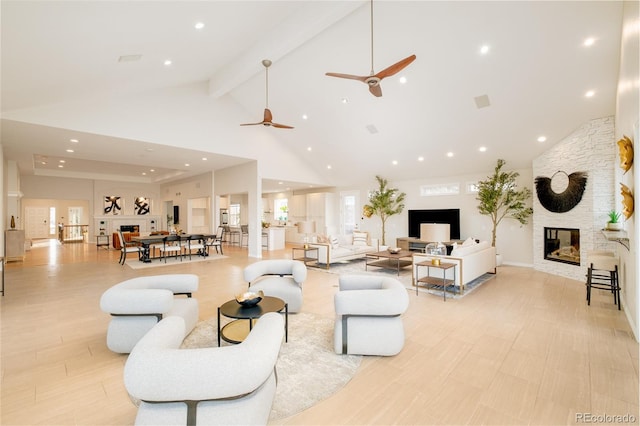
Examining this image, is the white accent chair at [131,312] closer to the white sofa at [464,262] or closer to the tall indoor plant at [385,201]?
the white sofa at [464,262]

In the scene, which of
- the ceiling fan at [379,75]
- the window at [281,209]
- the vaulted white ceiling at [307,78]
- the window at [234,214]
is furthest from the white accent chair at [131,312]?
the window at [234,214]

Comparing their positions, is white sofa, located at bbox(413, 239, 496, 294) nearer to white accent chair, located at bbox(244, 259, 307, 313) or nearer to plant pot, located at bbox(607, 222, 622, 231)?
plant pot, located at bbox(607, 222, 622, 231)

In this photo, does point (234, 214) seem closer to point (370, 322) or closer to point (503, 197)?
point (503, 197)

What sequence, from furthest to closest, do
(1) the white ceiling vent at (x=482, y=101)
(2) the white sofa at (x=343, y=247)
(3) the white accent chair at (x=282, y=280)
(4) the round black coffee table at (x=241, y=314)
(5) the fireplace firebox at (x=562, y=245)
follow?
(2) the white sofa at (x=343, y=247) < (5) the fireplace firebox at (x=562, y=245) < (1) the white ceiling vent at (x=482, y=101) < (3) the white accent chair at (x=282, y=280) < (4) the round black coffee table at (x=241, y=314)

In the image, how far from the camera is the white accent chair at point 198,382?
1.49 metres

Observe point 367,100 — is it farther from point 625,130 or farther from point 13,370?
point 13,370

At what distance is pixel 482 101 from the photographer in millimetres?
5961

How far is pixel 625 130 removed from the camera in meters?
3.99

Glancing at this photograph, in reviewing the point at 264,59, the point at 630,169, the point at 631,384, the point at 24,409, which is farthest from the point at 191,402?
the point at 264,59

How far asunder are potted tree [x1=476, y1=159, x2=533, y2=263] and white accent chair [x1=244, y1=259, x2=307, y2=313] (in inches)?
254

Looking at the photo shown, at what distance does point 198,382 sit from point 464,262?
5090 mm

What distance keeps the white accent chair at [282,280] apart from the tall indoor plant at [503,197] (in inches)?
254

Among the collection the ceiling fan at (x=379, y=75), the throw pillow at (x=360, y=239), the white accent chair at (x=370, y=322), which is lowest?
the white accent chair at (x=370, y=322)

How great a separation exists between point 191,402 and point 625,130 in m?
5.96
